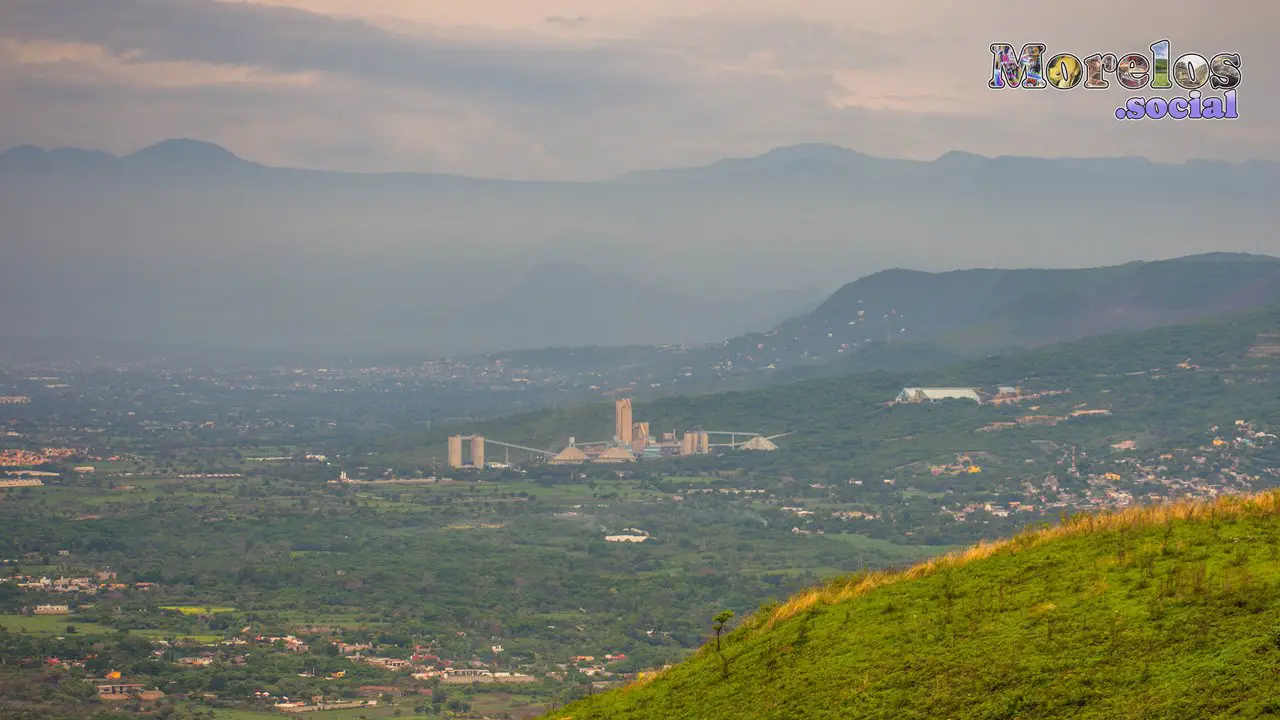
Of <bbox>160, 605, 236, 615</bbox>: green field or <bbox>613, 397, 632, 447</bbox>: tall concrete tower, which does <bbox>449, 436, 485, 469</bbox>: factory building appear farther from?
<bbox>160, 605, 236, 615</bbox>: green field

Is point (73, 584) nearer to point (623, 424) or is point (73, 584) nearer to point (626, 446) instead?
point (626, 446)

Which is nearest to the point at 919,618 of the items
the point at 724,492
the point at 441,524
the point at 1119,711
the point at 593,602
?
the point at 1119,711

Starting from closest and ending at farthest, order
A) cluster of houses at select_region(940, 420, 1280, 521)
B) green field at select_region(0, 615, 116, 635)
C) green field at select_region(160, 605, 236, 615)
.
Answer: green field at select_region(0, 615, 116, 635)
green field at select_region(160, 605, 236, 615)
cluster of houses at select_region(940, 420, 1280, 521)

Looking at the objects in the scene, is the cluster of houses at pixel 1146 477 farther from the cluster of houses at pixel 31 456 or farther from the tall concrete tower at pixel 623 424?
the cluster of houses at pixel 31 456

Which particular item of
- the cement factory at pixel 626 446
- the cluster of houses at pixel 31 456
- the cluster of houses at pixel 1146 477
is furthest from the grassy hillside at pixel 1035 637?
the cement factory at pixel 626 446

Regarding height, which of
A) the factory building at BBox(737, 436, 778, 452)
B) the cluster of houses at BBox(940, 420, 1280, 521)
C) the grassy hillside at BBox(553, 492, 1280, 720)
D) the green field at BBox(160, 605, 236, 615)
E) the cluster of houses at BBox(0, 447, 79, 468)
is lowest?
the green field at BBox(160, 605, 236, 615)

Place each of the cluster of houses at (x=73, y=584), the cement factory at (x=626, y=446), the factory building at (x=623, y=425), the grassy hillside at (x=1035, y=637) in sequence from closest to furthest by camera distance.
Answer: the grassy hillside at (x=1035, y=637) → the cluster of houses at (x=73, y=584) → the cement factory at (x=626, y=446) → the factory building at (x=623, y=425)

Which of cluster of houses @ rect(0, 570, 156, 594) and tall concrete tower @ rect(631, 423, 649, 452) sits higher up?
tall concrete tower @ rect(631, 423, 649, 452)

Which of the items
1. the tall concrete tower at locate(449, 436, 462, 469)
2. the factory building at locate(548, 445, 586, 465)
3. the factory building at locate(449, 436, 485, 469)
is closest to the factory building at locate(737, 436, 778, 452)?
the factory building at locate(548, 445, 586, 465)
